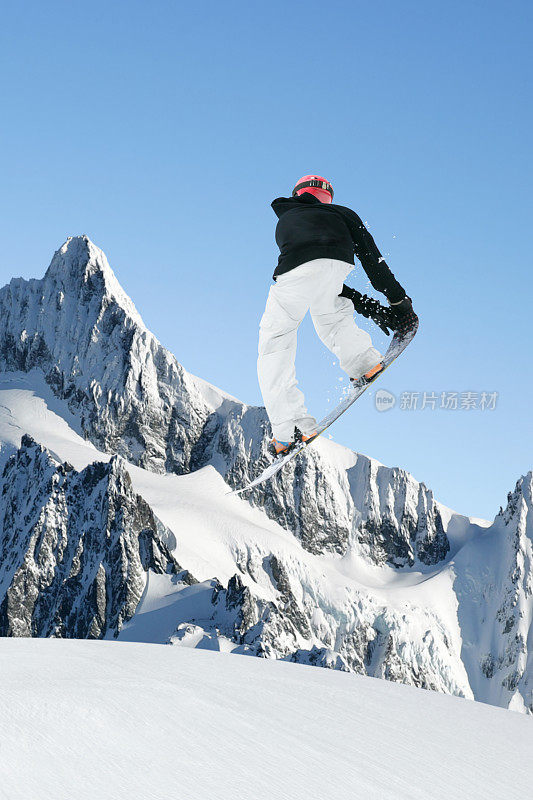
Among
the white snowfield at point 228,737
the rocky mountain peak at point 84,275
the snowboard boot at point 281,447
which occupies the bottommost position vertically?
the white snowfield at point 228,737

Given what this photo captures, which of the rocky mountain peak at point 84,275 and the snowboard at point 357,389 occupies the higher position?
the rocky mountain peak at point 84,275

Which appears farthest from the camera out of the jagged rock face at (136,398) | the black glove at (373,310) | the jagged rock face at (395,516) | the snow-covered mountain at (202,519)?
the jagged rock face at (395,516)

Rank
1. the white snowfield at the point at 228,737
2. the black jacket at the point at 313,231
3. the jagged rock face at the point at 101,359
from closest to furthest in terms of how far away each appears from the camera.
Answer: the white snowfield at the point at 228,737 < the black jacket at the point at 313,231 < the jagged rock face at the point at 101,359

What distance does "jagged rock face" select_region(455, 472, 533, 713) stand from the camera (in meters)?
152

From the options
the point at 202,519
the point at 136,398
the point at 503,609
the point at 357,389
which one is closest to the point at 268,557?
the point at 202,519

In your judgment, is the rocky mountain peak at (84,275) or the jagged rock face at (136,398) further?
the rocky mountain peak at (84,275)

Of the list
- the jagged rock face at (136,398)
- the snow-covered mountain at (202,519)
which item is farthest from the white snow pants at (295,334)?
the jagged rock face at (136,398)

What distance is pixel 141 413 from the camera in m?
150

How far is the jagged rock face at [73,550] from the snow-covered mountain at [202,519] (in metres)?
0.27

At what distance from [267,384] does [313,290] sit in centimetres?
113

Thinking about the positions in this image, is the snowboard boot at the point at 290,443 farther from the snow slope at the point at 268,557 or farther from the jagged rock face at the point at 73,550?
the snow slope at the point at 268,557

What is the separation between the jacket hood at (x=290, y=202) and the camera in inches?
233

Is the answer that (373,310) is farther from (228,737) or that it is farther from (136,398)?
(136,398)

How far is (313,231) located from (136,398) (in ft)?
480
